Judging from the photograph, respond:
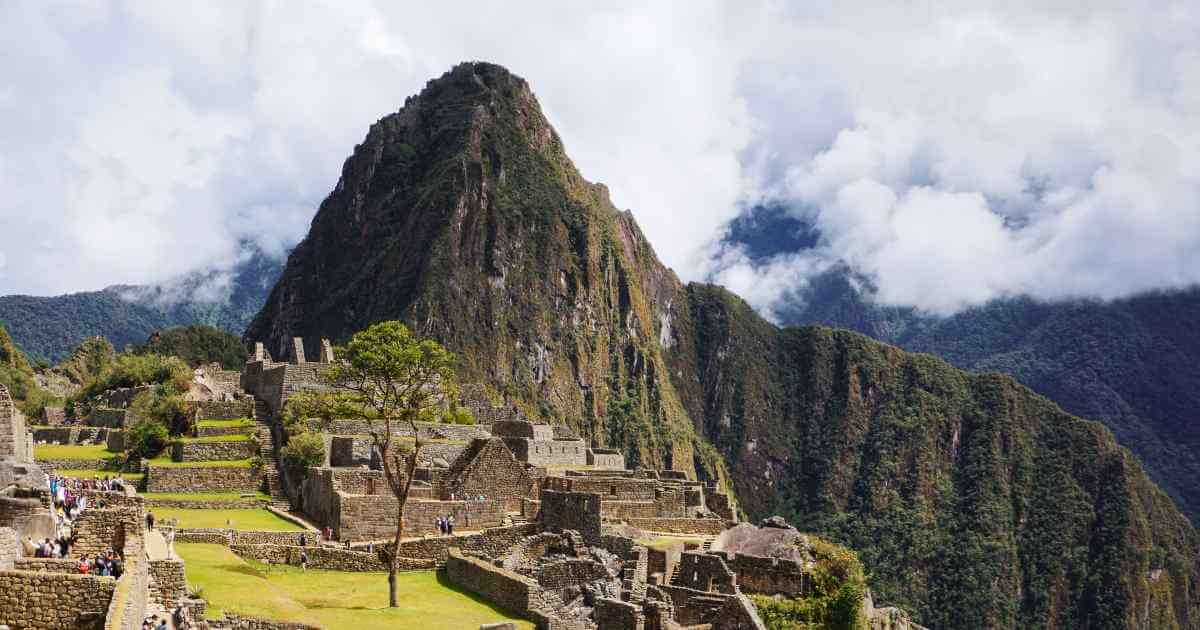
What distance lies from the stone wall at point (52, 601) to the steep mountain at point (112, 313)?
102m

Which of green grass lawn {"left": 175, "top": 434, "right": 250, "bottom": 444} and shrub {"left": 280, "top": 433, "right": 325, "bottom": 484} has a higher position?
green grass lawn {"left": 175, "top": 434, "right": 250, "bottom": 444}

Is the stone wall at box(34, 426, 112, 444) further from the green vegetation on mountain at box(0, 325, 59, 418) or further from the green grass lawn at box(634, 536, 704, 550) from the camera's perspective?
the green grass lawn at box(634, 536, 704, 550)

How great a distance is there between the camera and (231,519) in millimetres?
31531

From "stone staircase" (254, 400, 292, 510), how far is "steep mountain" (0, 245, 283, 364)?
74614mm

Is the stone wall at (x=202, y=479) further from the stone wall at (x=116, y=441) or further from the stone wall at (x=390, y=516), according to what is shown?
the stone wall at (x=390, y=516)

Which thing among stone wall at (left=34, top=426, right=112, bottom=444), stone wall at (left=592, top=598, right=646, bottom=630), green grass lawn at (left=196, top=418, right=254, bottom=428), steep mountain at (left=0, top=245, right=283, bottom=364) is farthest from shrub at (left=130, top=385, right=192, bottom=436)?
steep mountain at (left=0, top=245, right=283, bottom=364)

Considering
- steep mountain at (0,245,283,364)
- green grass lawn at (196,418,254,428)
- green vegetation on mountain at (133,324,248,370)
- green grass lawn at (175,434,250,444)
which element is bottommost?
green grass lawn at (175,434,250,444)

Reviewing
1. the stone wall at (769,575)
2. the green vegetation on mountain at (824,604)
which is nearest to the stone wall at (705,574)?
the stone wall at (769,575)

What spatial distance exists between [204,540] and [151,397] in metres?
20.8

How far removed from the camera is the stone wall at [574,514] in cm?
3077

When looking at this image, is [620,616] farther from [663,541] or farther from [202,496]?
[202,496]

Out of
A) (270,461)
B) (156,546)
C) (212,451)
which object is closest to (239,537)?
(156,546)

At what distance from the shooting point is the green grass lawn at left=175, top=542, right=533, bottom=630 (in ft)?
67.7

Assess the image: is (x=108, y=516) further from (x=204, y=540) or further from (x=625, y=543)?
(x=625, y=543)
